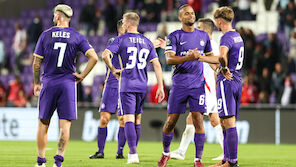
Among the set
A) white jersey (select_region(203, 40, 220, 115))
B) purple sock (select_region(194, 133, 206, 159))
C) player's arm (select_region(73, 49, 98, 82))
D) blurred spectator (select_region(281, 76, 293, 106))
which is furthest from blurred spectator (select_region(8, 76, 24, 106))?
purple sock (select_region(194, 133, 206, 159))

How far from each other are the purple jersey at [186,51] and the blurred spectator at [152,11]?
45.0 ft

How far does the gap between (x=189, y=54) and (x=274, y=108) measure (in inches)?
361

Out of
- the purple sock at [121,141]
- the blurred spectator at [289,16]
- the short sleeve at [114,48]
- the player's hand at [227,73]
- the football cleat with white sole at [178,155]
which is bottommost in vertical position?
the football cleat with white sole at [178,155]

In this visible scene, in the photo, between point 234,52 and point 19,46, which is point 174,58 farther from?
point 19,46

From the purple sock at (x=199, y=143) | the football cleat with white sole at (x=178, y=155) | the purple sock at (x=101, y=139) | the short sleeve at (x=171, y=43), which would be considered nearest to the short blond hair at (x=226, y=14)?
the short sleeve at (x=171, y=43)

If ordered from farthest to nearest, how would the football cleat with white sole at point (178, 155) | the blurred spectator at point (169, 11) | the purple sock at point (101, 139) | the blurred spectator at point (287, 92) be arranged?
the blurred spectator at point (169, 11)
the blurred spectator at point (287, 92)
the purple sock at point (101, 139)
the football cleat with white sole at point (178, 155)

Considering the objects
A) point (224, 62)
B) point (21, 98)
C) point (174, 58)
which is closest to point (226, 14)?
point (224, 62)

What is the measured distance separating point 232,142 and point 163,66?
12.4 m

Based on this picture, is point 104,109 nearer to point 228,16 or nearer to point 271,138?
point 228,16

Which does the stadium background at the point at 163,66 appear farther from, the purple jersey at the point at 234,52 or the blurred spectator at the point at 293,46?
the purple jersey at the point at 234,52

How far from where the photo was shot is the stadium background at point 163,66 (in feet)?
57.1

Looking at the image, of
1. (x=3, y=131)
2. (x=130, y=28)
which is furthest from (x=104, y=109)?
(x=3, y=131)

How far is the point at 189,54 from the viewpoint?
8664mm

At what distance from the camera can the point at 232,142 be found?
888 centimetres
